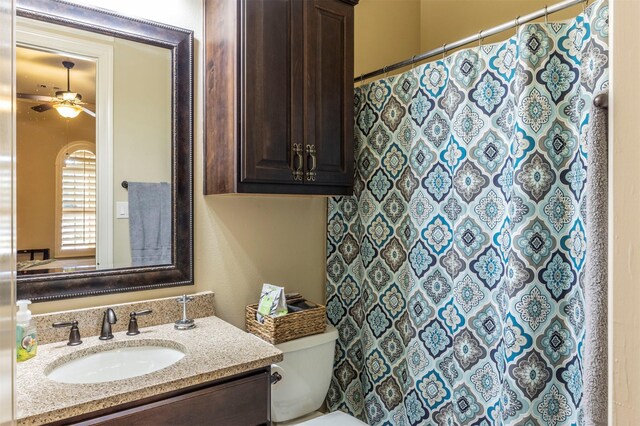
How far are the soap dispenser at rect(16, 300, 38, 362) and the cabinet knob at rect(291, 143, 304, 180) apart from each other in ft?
3.26

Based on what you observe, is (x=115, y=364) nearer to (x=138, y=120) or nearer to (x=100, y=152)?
(x=100, y=152)

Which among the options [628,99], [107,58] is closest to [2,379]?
[628,99]

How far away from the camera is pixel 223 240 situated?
5.88 feet

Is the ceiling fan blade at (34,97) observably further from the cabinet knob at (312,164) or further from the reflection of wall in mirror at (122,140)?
the cabinet knob at (312,164)

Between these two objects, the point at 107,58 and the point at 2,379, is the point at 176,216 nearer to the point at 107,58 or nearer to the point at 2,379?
the point at 107,58

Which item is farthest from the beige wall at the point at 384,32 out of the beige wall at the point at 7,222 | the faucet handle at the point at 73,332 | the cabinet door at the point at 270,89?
the beige wall at the point at 7,222

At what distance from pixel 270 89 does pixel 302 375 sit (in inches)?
46.1

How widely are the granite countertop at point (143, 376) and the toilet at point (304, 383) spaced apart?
296 millimetres

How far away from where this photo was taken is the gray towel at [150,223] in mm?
1571

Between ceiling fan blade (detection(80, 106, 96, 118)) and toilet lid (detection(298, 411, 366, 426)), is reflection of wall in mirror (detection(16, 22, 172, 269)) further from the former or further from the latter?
toilet lid (detection(298, 411, 366, 426))

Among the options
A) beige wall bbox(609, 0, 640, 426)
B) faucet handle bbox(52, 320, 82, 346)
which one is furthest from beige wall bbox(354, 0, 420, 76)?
beige wall bbox(609, 0, 640, 426)

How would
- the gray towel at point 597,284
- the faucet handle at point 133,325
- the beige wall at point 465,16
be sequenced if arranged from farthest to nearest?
the beige wall at point 465,16, the faucet handle at point 133,325, the gray towel at point 597,284

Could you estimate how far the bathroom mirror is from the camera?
136 cm

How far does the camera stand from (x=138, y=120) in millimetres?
1576
